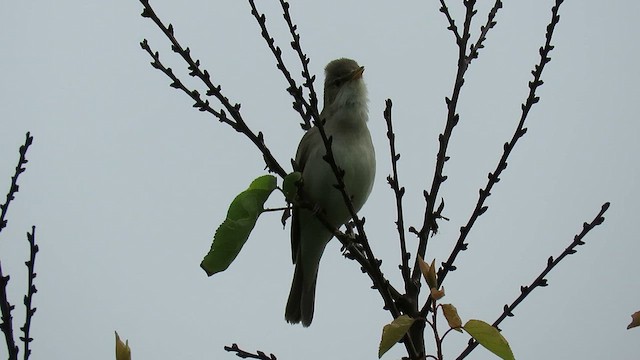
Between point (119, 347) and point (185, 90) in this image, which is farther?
point (185, 90)

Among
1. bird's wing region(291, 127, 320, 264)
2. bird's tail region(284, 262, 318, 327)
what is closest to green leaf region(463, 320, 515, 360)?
bird's wing region(291, 127, 320, 264)

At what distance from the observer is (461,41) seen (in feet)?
14.0

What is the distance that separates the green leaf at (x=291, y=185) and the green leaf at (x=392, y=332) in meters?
1.18

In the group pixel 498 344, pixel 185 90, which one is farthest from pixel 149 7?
pixel 498 344

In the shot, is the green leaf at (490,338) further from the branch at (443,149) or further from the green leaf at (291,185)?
the green leaf at (291,185)

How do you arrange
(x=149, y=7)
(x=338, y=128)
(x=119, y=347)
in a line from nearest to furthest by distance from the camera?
1. (x=119, y=347)
2. (x=149, y=7)
3. (x=338, y=128)

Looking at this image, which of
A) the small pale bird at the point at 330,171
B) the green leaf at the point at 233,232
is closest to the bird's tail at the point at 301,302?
the small pale bird at the point at 330,171

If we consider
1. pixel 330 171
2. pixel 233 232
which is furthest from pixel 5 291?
pixel 330 171

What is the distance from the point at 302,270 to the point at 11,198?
9.23ft

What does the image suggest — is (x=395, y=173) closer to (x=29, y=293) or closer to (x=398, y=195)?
(x=398, y=195)

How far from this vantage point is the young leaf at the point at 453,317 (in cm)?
299

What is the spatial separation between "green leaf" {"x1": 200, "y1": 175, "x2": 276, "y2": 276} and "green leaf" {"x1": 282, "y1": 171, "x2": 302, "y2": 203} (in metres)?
0.26

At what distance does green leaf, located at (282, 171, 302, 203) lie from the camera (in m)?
→ 3.84

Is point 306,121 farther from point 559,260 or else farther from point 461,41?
point 559,260
